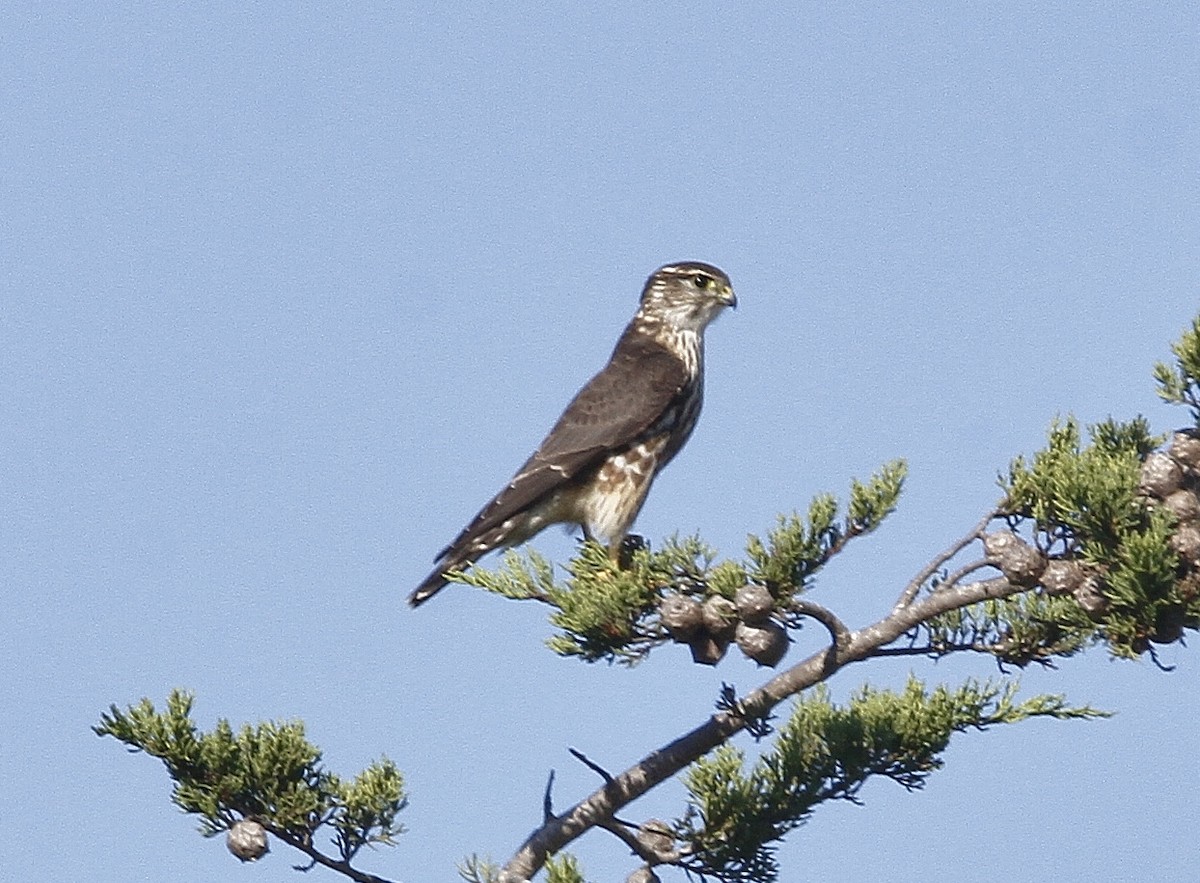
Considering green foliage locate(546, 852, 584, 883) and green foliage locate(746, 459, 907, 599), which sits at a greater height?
green foliage locate(746, 459, 907, 599)

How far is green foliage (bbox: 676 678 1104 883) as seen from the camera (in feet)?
14.7

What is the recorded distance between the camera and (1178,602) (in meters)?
3.84

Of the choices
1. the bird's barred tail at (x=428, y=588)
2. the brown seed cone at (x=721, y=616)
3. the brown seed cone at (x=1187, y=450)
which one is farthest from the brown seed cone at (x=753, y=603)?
the bird's barred tail at (x=428, y=588)

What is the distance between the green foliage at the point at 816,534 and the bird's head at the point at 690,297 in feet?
13.9

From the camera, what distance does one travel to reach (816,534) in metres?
4.27

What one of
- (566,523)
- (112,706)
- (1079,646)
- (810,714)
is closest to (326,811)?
(112,706)

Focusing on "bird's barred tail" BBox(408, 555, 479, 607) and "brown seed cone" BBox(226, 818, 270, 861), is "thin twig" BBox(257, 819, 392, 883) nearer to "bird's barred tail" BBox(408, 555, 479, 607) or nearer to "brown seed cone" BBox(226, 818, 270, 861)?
"brown seed cone" BBox(226, 818, 270, 861)

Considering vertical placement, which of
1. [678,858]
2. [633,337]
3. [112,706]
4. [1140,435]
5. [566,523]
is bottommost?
[678,858]

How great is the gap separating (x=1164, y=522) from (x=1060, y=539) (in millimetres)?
314

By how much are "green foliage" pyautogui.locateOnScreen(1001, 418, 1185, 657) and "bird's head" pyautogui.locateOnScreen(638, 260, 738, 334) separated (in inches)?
172

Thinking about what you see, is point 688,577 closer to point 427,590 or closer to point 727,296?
point 427,590

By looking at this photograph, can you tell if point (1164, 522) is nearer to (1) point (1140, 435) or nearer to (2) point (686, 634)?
(1) point (1140, 435)

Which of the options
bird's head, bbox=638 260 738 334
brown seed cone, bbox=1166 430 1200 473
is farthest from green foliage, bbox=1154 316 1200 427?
bird's head, bbox=638 260 738 334

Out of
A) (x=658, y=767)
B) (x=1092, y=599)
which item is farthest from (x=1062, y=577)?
(x=658, y=767)
